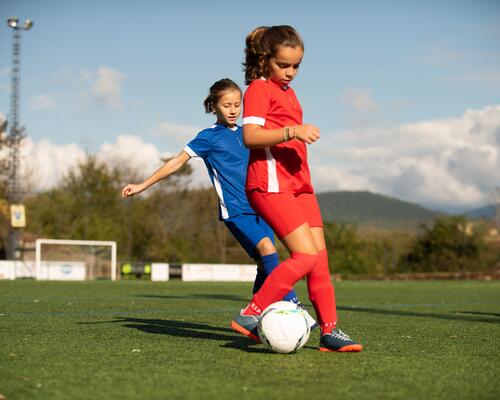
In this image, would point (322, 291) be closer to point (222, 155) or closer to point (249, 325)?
point (249, 325)

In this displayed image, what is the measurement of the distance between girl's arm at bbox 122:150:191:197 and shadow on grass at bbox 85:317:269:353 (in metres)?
1.19

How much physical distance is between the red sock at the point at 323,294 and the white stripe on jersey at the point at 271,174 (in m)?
0.56

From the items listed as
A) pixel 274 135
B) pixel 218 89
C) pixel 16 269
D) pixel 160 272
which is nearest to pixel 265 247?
pixel 218 89

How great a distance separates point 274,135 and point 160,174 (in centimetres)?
164

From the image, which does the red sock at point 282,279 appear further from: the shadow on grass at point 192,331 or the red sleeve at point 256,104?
the red sleeve at point 256,104

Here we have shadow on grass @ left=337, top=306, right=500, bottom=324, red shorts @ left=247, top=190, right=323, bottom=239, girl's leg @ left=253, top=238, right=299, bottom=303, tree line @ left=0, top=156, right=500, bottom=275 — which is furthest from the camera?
tree line @ left=0, top=156, right=500, bottom=275

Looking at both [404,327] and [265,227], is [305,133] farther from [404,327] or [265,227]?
[404,327]

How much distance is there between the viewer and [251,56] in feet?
16.1

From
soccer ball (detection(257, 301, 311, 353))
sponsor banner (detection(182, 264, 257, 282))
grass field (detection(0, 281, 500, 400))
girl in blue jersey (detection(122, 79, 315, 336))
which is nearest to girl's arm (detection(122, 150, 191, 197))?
girl in blue jersey (detection(122, 79, 315, 336))

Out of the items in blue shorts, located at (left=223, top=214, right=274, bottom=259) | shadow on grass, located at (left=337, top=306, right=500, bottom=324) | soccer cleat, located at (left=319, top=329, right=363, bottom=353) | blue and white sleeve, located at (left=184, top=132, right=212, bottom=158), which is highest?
blue and white sleeve, located at (left=184, top=132, right=212, bottom=158)

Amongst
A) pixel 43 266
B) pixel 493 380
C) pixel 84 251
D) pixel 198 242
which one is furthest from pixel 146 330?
pixel 198 242

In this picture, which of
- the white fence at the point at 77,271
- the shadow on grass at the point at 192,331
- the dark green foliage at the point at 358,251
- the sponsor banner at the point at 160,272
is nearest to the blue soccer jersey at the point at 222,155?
the shadow on grass at the point at 192,331

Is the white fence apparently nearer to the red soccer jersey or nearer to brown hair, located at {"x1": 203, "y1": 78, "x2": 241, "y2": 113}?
brown hair, located at {"x1": 203, "y1": 78, "x2": 241, "y2": 113}

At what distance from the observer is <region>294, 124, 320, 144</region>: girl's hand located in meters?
4.30
